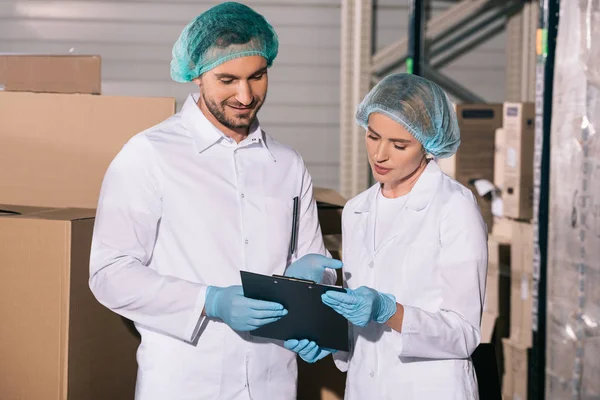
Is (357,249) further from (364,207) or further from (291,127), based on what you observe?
(291,127)

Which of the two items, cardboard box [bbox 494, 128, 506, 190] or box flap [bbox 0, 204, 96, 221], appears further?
cardboard box [bbox 494, 128, 506, 190]

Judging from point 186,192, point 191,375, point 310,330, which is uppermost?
point 186,192

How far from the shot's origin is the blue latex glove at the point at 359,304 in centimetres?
175

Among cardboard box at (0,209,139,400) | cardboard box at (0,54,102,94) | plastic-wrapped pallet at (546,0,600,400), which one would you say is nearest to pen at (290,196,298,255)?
cardboard box at (0,209,139,400)

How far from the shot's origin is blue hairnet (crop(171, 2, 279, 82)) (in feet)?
6.34

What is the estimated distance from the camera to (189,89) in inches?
224

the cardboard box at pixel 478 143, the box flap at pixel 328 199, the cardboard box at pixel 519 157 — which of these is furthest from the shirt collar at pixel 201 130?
the cardboard box at pixel 478 143

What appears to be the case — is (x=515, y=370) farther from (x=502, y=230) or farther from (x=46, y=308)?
(x=46, y=308)

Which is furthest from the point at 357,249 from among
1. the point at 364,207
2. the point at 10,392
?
the point at 10,392

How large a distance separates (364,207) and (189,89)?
12.5 ft

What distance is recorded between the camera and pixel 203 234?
6.33ft

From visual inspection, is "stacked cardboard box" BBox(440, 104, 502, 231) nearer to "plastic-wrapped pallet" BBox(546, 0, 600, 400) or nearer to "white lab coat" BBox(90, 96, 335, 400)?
"plastic-wrapped pallet" BBox(546, 0, 600, 400)

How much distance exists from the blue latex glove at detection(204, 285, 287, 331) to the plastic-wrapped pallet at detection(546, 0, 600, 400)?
4.95 feet

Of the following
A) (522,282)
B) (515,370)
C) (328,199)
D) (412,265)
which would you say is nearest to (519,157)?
(522,282)
